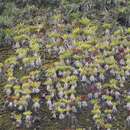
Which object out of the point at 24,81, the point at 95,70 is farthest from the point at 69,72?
the point at 24,81

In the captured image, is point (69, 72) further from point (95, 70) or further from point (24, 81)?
point (24, 81)

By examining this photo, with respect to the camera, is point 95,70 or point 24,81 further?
point 95,70

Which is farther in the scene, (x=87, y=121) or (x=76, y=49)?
(x=76, y=49)

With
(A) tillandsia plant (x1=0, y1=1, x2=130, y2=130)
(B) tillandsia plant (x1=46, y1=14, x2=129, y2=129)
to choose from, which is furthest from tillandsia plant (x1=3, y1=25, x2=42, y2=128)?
(B) tillandsia plant (x1=46, y1=14, x2=129, y2=129)

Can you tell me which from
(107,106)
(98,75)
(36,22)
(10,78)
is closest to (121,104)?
(107,106)

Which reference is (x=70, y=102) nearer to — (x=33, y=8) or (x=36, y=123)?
(x=36, y=123)

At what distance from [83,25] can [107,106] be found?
8.44 ft

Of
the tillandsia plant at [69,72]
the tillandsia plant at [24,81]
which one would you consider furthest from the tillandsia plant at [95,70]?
the tillandsia plant at [24,81]

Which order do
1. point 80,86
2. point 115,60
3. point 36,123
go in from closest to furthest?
point 36,123 → point 80,86 → point 115,60

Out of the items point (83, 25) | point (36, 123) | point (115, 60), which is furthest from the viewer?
point (83, 25)

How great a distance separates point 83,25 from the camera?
9.16 metres

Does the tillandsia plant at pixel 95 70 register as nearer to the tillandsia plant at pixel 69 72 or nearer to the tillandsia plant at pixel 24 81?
the tillandsia plant at pixel 69 72

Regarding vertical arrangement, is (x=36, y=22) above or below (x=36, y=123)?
above

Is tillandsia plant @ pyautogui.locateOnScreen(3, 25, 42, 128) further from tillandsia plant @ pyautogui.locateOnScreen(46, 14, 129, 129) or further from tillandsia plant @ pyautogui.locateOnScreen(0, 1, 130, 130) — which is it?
tillandsia plant @ pyautogui.locateOnScreen(46, 14, 129, 129)
